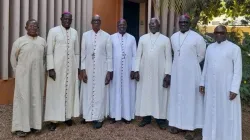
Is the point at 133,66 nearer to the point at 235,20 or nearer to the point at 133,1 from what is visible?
the point at 133,1

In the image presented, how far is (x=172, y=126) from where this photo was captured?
590 cm

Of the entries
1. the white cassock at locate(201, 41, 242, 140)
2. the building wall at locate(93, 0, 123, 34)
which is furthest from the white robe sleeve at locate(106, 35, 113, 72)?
Answer: the building wall at locate(93, 0, 123, 34)

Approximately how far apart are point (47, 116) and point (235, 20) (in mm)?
8129

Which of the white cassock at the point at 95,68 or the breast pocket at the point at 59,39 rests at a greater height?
the breast pocket at the point at 59,39

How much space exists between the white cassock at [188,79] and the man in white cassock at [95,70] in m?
1.23

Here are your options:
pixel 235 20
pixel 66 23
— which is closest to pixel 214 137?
pixel 66 23

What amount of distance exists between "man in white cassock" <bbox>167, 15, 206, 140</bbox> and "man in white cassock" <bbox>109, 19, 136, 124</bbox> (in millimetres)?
899

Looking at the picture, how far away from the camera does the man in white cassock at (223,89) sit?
5.00 meters

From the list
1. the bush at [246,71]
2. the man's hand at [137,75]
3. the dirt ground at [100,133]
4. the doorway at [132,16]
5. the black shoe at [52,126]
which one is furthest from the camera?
the doorway at [132,16]

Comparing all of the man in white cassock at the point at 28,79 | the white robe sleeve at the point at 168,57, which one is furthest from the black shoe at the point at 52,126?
Answer: the white robe sleeve at the point at 168,57

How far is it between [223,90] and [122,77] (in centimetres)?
194

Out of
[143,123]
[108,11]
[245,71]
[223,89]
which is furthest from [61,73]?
[245,71]

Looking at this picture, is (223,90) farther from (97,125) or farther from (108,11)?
(108,11)

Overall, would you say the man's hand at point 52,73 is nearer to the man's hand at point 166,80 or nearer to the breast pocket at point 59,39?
the breast pocket at point 59,39
